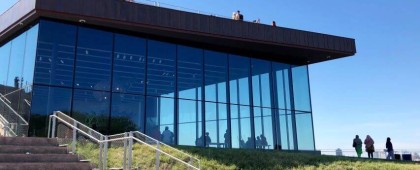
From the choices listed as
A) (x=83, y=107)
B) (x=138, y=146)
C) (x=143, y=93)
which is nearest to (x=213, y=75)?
(x=143, y=93)

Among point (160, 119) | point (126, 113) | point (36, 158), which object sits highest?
point (126, 113)

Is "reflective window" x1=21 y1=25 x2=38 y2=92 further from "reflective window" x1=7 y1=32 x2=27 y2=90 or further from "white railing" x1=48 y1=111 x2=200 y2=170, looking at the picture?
"white railing" x1=48 y1=111 x2=200 y2=170

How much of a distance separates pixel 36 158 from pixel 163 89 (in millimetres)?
9091

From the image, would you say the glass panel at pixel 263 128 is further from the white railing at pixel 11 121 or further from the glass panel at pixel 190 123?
the white railing at pixel 11 121

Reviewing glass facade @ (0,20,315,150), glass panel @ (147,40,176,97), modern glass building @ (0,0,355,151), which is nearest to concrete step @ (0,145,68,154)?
modern glass building @ (0,0,355,151)

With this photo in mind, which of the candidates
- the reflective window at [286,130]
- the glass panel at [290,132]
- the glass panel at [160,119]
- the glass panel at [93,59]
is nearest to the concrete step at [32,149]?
the glass panel at [93,59]

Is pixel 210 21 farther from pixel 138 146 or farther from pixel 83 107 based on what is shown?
pixel 138 146

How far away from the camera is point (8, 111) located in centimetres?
1570

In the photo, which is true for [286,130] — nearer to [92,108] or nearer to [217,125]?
[217,125]

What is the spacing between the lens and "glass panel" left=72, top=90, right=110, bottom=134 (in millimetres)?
17172

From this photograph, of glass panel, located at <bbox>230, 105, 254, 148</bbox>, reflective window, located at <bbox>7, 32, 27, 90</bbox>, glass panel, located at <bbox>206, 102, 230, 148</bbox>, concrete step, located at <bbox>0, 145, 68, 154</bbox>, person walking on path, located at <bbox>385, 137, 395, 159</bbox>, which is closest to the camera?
concrete step, located at <bbox>0, 145, 68, 154</bbox>

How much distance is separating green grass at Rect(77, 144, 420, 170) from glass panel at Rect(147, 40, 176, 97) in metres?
5.10

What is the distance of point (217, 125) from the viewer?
2077 cm

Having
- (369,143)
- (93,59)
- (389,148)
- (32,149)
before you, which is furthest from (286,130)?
(32,149)
